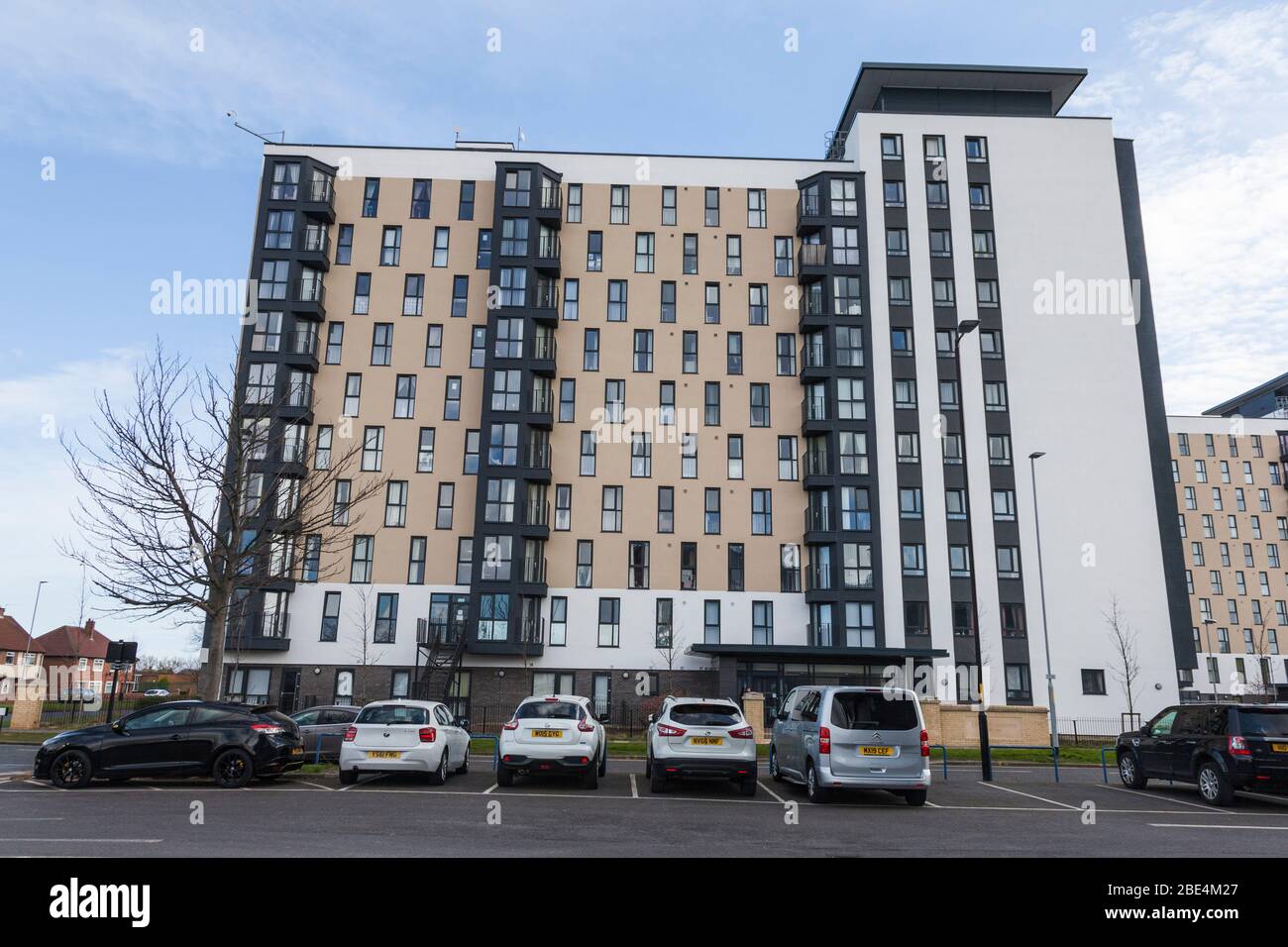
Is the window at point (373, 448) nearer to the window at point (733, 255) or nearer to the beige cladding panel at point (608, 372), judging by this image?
the beige cladding panel at point (608, 372)

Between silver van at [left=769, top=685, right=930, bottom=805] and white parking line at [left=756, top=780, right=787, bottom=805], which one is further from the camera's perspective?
white parking line at [left=756, top=780, right=787, bottom=805]

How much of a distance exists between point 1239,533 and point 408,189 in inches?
2941

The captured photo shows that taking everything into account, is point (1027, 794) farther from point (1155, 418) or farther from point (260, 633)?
point (1155, 418)

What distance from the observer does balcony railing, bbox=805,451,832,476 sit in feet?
131

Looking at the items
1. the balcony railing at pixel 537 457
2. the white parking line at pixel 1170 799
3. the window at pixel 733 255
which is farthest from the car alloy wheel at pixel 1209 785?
the window at pixel 733 255

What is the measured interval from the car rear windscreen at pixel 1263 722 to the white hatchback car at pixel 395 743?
14.2 meters

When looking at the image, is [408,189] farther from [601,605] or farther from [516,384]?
[601,605]

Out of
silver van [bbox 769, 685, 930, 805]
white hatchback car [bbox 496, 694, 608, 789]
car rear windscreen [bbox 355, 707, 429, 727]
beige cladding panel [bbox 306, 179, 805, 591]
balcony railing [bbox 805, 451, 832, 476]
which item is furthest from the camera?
balcony railing [bbox 805, 451, 832, 476]

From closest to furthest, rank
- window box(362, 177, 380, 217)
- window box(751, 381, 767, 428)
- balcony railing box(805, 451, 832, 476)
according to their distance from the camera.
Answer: balcony railing box(805, 451, 832, 476), window box(751, 381, 767, 428), window box(362, 177, 380, 217)

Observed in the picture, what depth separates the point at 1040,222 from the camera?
44.3 m

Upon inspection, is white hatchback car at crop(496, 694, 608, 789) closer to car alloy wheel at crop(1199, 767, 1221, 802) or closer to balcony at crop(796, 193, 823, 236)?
car alloy wheel at crop(1199, 767, 1221, 802)

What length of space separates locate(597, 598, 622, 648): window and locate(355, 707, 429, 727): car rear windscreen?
76.1ft

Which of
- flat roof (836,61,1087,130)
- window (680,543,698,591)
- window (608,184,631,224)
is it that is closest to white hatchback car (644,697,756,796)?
window (680,543,698,591)
